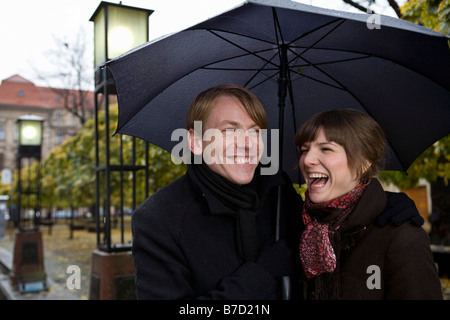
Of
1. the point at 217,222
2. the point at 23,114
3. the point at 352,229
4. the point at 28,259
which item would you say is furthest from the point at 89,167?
the point at 23,114

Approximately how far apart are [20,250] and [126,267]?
18.4 ft

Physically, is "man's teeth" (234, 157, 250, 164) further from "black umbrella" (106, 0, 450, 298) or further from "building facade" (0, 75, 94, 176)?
"building facade" (0, 75, 94, 176)

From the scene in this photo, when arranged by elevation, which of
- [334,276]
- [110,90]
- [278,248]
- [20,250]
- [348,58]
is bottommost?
[20,250]

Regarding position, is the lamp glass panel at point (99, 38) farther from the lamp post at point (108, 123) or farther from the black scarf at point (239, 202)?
the black scarf at point (239, 202)

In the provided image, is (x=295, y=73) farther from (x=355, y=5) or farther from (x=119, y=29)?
(x=355, y=5)

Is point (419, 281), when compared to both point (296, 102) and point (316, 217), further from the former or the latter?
point (296, 102)

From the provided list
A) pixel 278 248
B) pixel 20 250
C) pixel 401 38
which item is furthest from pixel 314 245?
pixel 20 250

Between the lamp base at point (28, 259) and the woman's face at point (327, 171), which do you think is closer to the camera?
the woman's face at point (327, 171)

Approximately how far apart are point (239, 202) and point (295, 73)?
1.16 metres

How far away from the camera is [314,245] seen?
1884 millimetres

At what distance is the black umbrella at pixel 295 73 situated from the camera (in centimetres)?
214

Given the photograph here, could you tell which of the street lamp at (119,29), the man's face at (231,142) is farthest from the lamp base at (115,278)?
the man's face at (231,142)

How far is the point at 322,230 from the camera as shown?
75.0 inches

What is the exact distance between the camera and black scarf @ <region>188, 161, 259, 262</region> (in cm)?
190
